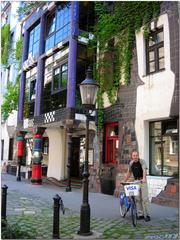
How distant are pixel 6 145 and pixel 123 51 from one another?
17003 mm

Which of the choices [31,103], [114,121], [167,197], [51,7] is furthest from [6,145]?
[167,197]

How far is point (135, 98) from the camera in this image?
41.8 feet

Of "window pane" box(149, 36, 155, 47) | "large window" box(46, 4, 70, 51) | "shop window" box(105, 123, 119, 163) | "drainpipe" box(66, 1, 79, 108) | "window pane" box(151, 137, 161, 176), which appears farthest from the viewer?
"large window" box(46, 4, 70, 51)

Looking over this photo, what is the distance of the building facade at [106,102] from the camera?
450 inches

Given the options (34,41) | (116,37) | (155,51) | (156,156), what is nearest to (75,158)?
(34,41)

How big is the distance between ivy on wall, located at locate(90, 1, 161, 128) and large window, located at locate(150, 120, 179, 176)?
7.93 ft

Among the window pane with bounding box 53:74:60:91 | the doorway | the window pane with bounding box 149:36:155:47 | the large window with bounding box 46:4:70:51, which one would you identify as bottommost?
the doorway

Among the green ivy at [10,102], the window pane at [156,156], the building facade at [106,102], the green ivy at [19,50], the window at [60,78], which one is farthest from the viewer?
the green ivy at [19,50]

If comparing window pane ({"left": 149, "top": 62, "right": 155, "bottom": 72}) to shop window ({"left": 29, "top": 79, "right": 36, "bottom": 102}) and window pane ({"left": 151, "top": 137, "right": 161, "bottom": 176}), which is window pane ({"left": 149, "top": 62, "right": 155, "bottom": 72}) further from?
shop window ({"left": 29, "top": 79, "right": 36, "bottom": 102})

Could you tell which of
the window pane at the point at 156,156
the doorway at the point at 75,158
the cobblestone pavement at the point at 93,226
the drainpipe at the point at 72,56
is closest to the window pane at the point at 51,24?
the drainpipe at the point at 72,56

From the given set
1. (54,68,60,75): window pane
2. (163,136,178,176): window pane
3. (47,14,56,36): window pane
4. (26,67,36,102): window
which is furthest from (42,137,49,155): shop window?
(163,136,178,176): window pane

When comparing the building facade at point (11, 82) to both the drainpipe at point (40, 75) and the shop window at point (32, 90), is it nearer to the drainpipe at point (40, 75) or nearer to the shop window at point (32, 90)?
the shop window at point (32, 90)

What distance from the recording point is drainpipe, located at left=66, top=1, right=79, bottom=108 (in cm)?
1463

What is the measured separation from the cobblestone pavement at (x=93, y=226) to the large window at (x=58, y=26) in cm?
901
